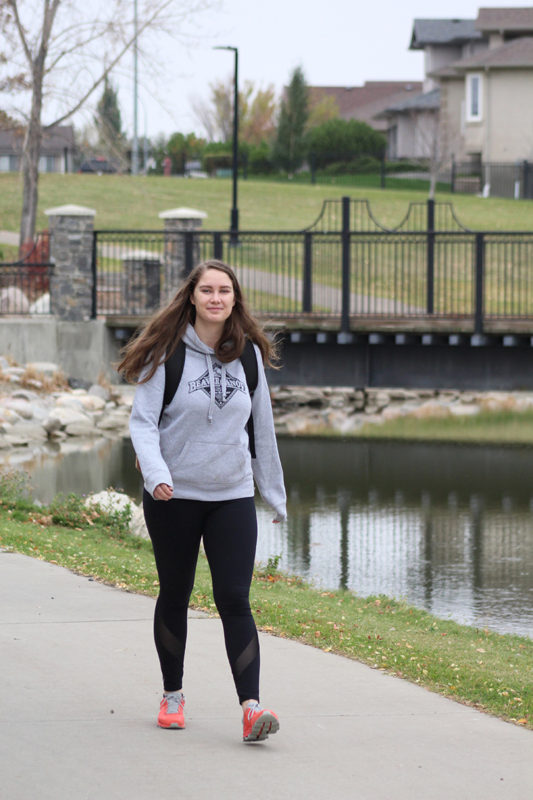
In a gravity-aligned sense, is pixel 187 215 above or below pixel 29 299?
above

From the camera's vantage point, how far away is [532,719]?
5410mm

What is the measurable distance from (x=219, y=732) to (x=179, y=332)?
1.63 metres

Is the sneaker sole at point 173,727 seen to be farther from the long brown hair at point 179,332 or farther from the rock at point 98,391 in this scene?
the rock at point 98,391

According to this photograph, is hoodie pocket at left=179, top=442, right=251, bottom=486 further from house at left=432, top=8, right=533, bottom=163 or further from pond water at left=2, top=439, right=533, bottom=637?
house at left=432, top=8, right=533, bottom=163

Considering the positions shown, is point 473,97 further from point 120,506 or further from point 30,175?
point 120,506

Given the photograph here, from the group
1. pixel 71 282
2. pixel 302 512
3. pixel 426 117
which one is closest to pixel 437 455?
pixel 302 512

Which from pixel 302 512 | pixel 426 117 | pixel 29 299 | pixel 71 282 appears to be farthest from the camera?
pixel 426 117

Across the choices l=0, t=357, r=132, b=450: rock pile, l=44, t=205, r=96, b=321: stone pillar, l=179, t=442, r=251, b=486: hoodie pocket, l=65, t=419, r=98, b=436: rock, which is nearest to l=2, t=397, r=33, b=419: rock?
l=0, t=357, r=132, b=450: rock pile

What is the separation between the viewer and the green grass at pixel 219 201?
45.4 meters

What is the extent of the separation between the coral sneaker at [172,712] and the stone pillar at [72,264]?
21461 mm

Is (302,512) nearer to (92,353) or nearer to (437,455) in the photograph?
(437,455)

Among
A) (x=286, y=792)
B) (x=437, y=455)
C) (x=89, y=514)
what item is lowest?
(x=437, y=455)

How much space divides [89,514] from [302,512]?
5.22 metres

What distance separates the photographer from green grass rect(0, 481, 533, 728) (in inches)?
240
